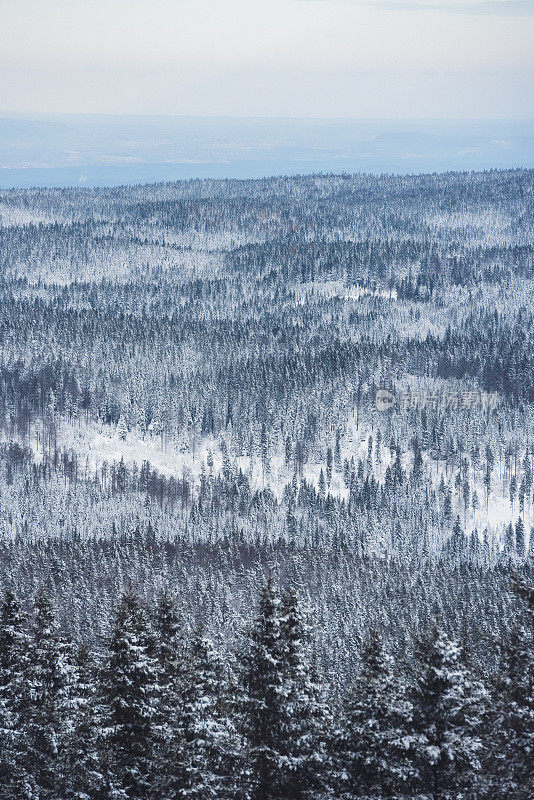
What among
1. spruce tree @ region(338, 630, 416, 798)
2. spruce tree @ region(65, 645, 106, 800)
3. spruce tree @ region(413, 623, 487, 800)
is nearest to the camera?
spruce tree @ region(413, 623, 487, 800)

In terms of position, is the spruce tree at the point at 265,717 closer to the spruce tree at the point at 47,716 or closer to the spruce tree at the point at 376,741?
the spruce tree at the point at 376,741

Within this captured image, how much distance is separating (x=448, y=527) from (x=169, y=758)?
151m

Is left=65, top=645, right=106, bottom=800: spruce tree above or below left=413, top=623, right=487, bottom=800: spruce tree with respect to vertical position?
below

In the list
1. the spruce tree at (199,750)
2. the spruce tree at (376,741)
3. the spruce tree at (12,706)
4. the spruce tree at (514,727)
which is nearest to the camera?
the spruce tree at (514,727)

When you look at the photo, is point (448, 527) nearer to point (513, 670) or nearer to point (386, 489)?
point (386, 489)

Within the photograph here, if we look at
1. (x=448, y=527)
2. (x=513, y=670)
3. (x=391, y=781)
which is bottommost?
(x=448, y=527)

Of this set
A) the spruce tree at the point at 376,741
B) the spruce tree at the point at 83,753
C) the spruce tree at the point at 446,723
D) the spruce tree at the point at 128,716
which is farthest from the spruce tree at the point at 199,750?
the spruce tree at the point at 446,723

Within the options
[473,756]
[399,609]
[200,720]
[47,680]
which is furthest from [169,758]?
[399,609]

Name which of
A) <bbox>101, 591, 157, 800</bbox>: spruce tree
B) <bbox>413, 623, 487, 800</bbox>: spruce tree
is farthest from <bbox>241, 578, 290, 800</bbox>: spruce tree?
<bbox>101, 591, 157, 800</bbox>: spruce tree

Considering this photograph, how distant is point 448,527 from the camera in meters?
178

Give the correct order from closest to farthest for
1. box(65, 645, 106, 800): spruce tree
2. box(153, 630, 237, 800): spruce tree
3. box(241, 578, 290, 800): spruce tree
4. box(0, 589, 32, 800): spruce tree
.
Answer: box(241, 578, 290, 800): spruce tree < box(153, 630, 237, 800): spruce tree < box(65, 645, 106, 800): spruce tree < box(0, 589, 32, 800): spruce tree

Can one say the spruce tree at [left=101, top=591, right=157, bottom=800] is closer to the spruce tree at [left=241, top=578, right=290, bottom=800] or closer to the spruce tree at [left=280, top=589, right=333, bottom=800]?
the spruce tree at [left=241, top=578, right=290, bottom=800]

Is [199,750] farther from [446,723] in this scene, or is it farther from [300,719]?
[446,723]

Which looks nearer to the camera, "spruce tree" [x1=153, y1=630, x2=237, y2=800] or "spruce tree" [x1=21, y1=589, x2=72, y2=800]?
"spruce tree" [x1=153, y1=630, x2=237, y2=800]
